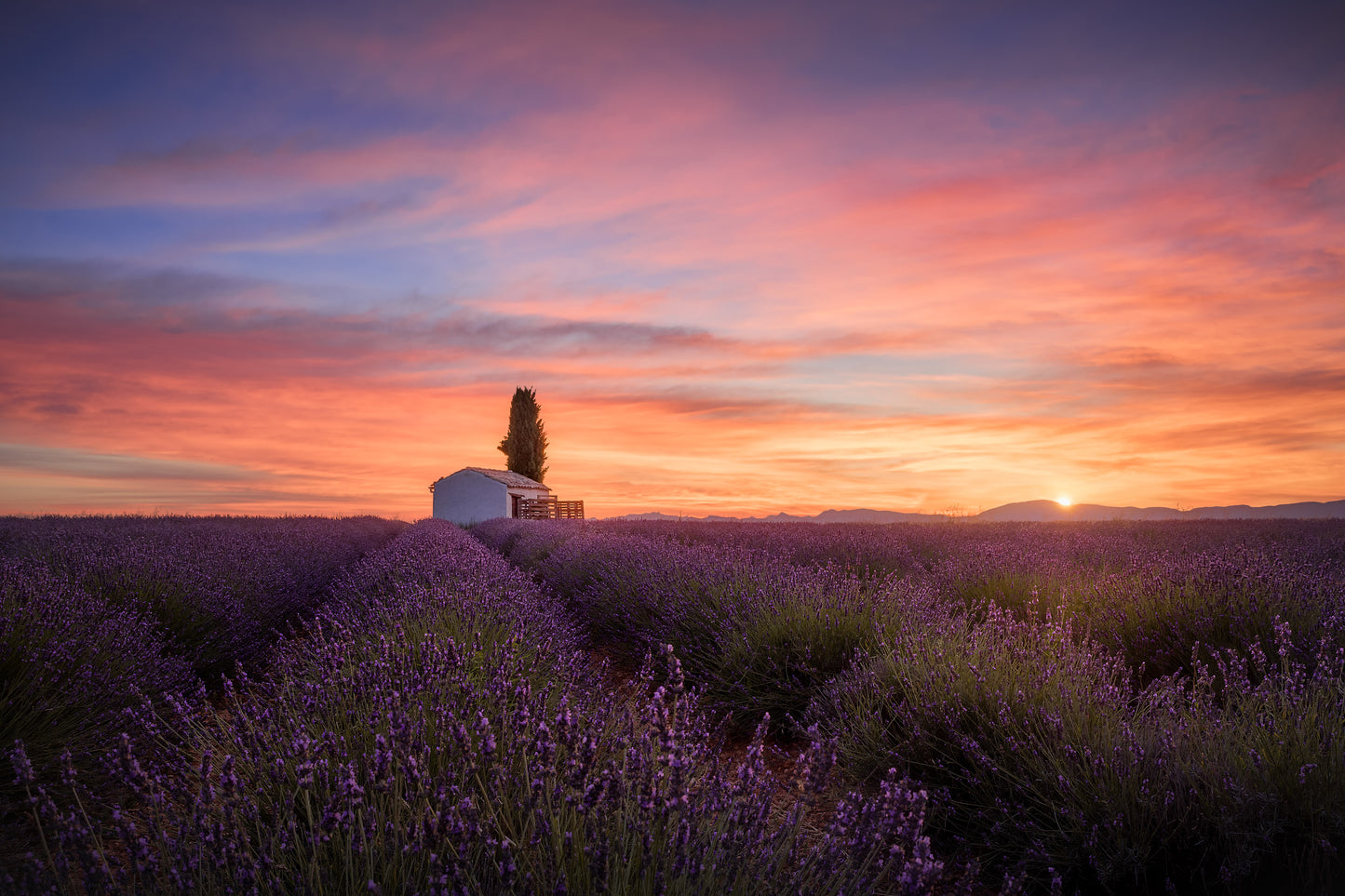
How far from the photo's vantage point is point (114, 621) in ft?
14.5

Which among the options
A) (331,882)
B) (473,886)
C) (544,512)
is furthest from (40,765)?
(544,512)

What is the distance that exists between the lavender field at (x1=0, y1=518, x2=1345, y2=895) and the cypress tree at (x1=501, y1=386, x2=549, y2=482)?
109ft

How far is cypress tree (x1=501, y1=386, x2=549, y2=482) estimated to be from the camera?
40.2 meters

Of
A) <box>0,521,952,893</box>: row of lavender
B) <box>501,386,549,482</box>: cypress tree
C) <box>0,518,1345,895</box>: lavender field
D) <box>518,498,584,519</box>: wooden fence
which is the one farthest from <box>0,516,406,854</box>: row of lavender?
<box>501,386,549,482</box>: cypress tree

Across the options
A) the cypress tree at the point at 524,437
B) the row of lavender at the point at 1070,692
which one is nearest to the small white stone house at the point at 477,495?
the cypress tree at the point at 524,437

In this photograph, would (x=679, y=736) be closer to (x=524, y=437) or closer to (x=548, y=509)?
(x=548, y=509)

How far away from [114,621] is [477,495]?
2834 centimetres

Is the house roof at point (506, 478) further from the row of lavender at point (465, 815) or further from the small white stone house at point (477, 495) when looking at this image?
the row of lavender at point (465, 815)

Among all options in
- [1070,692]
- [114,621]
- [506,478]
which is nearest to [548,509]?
[506,478]

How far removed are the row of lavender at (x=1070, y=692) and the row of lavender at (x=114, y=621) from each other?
2966 millimetres

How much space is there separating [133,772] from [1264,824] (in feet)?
10.8

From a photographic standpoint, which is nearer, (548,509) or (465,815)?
(465,815)

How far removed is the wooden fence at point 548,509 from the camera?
34.2m

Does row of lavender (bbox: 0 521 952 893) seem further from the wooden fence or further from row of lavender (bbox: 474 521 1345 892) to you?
the wooden fence
